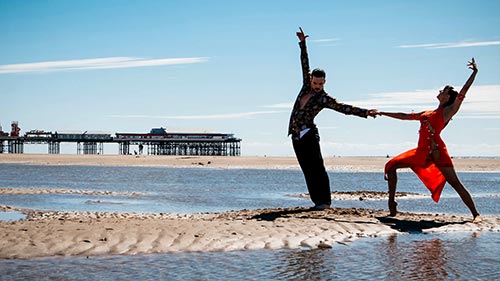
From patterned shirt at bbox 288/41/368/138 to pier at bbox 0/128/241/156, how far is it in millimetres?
112936

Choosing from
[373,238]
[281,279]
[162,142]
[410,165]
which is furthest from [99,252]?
[162,142]

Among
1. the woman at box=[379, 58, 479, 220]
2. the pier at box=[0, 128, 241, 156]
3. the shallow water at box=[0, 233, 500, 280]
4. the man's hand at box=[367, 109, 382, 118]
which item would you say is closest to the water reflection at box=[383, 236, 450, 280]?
the shallow water at box=[0, 233, 500, 280]

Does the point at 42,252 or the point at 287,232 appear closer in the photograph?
the point at 42,252

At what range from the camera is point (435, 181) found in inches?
469

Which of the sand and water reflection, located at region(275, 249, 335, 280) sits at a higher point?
the sand

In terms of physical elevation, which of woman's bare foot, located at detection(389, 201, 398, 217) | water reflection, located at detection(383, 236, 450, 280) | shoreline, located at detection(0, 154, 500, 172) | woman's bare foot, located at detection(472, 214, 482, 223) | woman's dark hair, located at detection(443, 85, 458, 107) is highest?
woman's dark hair, located at detection(443, 85, 458, 107)

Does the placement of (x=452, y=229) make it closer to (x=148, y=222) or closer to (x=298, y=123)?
(x=298, y=123)

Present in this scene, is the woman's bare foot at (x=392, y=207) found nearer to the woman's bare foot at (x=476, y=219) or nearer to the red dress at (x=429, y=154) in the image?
the red dress at (x=429, y=154)

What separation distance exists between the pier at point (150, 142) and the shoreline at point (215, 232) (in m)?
114

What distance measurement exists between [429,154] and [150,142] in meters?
118

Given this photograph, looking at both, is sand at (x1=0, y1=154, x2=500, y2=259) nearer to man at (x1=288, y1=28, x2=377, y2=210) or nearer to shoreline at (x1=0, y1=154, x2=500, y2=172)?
man at (x1=288, y1=28, x2=377, y2=210)

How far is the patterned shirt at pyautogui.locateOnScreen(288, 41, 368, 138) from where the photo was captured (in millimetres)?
11805

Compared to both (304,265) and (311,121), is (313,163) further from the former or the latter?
(304,265)

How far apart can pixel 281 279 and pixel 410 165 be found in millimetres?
5294
